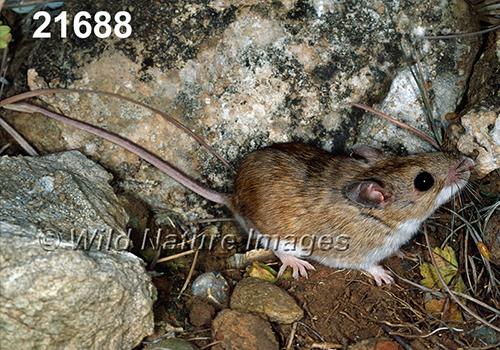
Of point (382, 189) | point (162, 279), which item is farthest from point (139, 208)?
point (382, 189)

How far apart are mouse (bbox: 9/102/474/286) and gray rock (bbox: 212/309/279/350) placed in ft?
1.96

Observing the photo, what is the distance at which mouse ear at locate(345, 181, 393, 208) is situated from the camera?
2885 mm

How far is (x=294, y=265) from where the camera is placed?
3242mm

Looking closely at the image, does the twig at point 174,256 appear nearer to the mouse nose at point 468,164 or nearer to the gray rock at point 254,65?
the gray rock at point 254,65

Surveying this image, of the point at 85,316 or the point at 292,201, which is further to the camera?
the point at 292,201

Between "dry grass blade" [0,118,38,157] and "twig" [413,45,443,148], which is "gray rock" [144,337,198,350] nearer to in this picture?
"dry grass blade" [0,118,38,157]

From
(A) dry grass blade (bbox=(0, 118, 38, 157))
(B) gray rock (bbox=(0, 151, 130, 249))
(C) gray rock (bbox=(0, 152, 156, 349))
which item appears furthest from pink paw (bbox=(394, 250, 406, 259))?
(A) dry grass blade (bbox=(0, 118, 38, 157))

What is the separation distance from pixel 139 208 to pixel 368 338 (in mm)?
1861

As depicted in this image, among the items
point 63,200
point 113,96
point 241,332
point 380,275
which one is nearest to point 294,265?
point 380,275

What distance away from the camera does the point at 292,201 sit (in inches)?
124

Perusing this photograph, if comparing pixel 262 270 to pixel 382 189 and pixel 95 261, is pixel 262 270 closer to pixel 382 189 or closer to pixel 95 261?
pixel 382 189

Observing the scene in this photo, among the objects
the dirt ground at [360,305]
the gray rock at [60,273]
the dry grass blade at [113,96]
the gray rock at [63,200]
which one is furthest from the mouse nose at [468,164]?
the gray rock at [63,200]

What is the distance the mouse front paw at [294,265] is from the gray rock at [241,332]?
1.91 feet

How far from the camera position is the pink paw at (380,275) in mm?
3127
